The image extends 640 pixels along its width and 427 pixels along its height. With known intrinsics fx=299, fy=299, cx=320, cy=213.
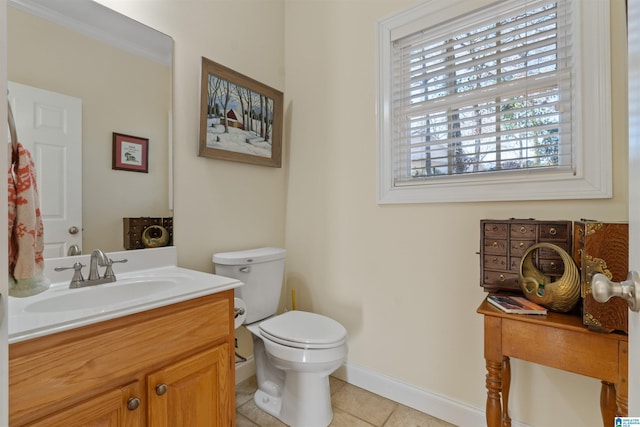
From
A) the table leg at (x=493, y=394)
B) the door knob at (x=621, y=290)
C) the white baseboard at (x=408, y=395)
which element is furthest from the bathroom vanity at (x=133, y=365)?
the door knob at (x=621, y=290)

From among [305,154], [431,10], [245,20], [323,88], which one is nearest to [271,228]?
[305,154]

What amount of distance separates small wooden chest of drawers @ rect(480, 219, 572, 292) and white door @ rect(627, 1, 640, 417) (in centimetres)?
64

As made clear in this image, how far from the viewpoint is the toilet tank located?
1664 mm

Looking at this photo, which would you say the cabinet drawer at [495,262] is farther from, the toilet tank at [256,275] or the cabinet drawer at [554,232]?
the toilet tank at [256,275]

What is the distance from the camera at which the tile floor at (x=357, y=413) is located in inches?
61.4

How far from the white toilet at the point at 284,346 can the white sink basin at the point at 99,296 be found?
40 cm

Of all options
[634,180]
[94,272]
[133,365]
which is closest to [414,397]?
[133,365]

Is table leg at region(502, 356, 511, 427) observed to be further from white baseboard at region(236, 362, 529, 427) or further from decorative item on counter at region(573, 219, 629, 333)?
decorative item on counter at region(573, 219, 629, 333)

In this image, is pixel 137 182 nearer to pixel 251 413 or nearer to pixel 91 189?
pixel 91 189

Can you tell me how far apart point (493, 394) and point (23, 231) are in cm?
149

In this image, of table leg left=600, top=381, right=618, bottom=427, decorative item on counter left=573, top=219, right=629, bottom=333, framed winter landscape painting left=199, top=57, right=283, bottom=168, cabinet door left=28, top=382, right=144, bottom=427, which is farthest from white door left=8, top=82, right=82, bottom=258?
table leg left=600, top=381, right=618, bottom=427

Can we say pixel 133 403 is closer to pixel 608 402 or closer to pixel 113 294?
pixel 113 294

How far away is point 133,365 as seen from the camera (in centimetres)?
95

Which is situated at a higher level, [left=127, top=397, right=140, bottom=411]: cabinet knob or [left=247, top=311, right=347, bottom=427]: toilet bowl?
[left=127, top=397, right=140, bottom=411]: cabinet knob
